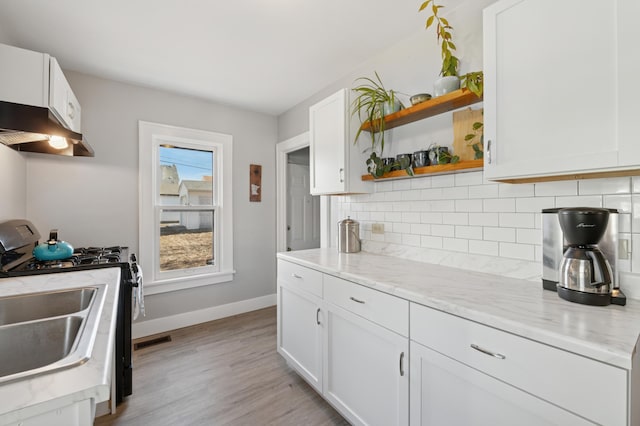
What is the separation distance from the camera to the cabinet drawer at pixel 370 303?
50.8 inches

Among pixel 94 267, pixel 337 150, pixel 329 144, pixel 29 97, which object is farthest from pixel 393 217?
pixel 29 97

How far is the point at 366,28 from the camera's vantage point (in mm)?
2002

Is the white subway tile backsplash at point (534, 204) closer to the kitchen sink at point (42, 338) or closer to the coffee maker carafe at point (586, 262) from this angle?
the coffee maker carafe at point (586, 262)

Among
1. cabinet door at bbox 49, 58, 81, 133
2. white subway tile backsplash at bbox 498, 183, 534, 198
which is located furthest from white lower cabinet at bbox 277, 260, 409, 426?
cabinet door at bbox 49, 58, 81, 133

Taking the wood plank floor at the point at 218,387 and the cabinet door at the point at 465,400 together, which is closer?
the cabinet door at the point at 465,400

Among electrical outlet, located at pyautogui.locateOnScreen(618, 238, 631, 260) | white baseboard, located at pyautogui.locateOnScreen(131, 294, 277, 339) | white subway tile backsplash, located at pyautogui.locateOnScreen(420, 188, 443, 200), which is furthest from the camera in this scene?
white baseboard, located at pyautogui.locateOnScreen(131, 294, 277, 339)

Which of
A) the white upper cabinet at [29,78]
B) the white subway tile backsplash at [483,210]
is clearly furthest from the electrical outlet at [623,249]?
the white upper cabinet at [29,78]

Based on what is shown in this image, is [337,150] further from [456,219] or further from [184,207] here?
[184,207]

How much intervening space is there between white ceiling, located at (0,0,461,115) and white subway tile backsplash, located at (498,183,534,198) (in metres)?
1.24

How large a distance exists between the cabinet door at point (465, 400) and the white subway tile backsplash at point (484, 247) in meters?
0.74

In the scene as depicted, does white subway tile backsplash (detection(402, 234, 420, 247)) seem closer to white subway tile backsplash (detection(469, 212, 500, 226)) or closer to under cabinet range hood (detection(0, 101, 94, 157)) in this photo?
white subway tile backsplash (detection(469, 212, 500, 226))

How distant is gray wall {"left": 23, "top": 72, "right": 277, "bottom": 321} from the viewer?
248 cm

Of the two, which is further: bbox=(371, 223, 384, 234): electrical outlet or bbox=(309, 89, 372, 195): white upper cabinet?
bbox=(371, 223, 384, 234): electrical outlet

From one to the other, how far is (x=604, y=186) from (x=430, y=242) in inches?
35.5
